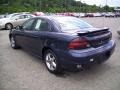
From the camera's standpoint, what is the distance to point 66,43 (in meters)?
4.57

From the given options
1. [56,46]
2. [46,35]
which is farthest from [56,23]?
[56,46]

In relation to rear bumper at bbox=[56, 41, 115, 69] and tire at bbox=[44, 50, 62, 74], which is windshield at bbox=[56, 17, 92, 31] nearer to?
tire at bbox=[44, 50, 62, 74]

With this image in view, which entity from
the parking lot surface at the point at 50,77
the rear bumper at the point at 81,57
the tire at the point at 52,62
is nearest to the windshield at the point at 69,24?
the tire at the point at 52,62

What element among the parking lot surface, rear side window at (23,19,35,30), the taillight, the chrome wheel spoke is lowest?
the parking lot surface

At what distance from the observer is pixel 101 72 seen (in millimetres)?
5223

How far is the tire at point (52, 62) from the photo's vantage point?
4908 millimetres

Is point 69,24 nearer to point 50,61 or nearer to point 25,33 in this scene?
point 50,61

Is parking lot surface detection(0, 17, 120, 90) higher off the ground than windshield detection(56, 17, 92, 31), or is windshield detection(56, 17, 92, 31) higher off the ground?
windshield detection(56, 17, 92, 31)

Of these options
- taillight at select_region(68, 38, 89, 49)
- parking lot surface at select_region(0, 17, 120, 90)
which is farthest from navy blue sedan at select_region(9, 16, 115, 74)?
parking lot surface at select_region(0, 17, 120, 90)

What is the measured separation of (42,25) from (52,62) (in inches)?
48.5

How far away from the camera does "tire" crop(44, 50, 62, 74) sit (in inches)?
193

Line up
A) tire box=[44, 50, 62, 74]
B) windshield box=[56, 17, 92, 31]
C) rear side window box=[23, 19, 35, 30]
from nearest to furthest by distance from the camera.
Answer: tire box=[44, 50, 62, 74] < windshield box=[56, 17, 92, 31] < rear side window box=[23, 19, 35, 30]

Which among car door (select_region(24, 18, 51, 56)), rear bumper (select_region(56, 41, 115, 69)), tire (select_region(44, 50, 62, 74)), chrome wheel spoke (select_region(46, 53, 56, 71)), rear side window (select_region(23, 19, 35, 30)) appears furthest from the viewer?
rear side window (select_region(23, 19, 35, 30))

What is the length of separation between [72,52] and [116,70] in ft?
5.48
